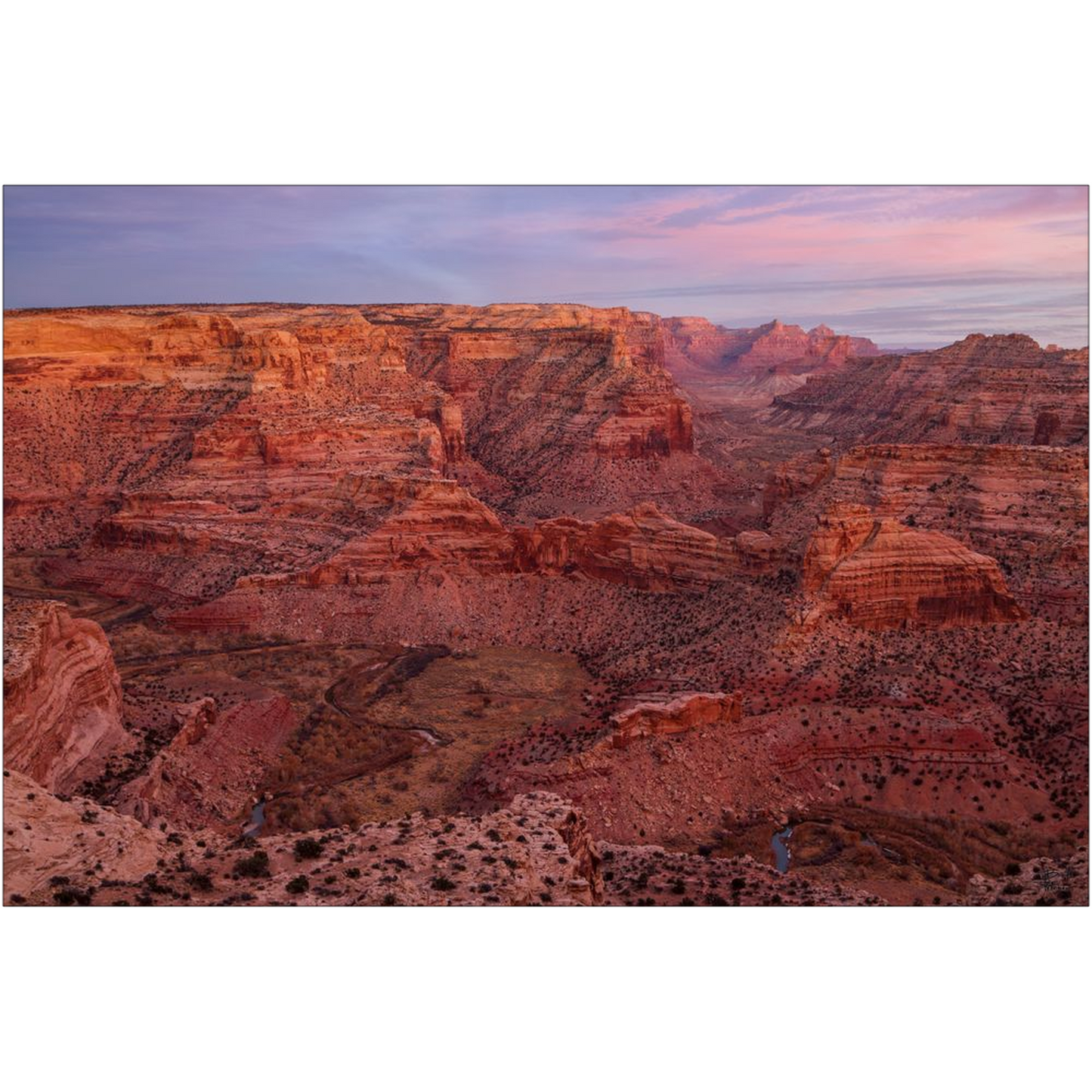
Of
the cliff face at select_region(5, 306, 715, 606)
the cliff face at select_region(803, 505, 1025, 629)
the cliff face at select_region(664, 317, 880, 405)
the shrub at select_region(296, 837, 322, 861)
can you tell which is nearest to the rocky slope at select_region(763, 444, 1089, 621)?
the cliff face at select_region(803, 505, 1025, 629)

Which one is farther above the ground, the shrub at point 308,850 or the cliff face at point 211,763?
the shrub at point 308,850

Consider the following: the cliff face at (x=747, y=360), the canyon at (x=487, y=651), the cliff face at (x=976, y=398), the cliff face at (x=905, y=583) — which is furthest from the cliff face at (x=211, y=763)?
the cliff face at (x=747, y=360)

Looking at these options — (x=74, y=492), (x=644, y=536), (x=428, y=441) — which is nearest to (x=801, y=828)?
(x=644, y=536)

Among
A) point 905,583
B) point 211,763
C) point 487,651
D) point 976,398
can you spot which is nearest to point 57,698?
point 211,763

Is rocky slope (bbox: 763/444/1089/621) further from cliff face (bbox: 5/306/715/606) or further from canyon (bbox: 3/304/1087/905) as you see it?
cliff face (bbox: 5/306/715/606)

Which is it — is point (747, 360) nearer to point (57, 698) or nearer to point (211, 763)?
point (211, 763)

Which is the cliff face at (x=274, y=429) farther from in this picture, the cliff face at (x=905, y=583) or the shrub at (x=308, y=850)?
the shrub at (x=308, y=850)
